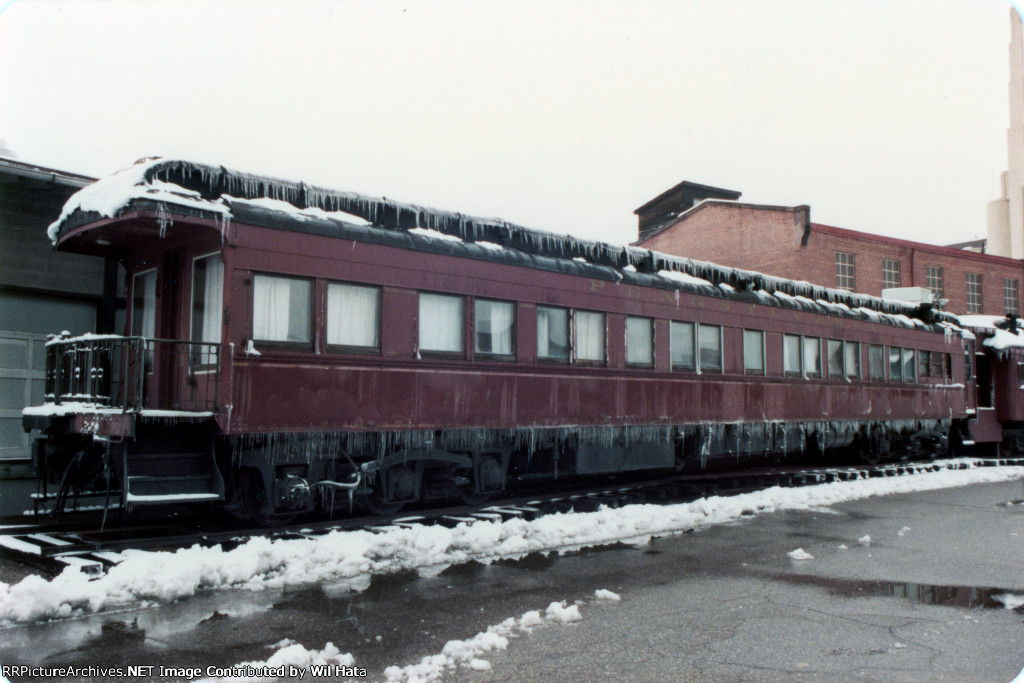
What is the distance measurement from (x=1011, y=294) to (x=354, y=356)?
32.3 meters

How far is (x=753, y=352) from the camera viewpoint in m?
15.0

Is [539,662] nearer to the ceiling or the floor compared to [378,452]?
nearer to the floor

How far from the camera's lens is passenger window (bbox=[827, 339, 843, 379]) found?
55.9ft

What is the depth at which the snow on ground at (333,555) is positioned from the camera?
17.8 ft

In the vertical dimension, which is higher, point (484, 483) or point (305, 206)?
point (305, 206)

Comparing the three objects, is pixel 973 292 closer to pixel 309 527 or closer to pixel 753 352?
pixel 753 352

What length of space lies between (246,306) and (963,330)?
67.6 feet

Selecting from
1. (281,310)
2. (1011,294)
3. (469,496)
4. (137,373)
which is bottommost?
(469,496)

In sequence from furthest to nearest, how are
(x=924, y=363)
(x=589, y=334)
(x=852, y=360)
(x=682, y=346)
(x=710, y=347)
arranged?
1. (x=924, y=363)
2. (x=852, y=360)
3. (x=710, y=347)
4. (x=682, y=346)
5. (x=589, y=334)

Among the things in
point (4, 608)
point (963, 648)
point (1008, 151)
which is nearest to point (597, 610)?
point (963, 648)

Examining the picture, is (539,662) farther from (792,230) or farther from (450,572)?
(792,230)

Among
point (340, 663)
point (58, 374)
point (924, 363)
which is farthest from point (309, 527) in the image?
point (924, 363)

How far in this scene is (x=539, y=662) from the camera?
4547 mm

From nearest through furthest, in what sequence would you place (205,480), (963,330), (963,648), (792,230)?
(963,648)
(205,480)
(963,330)
(792,230)
